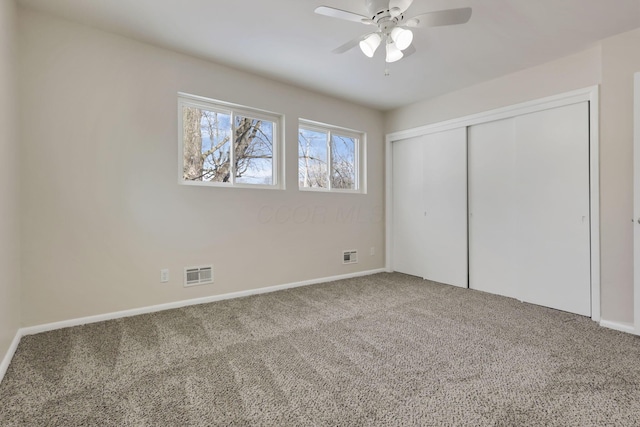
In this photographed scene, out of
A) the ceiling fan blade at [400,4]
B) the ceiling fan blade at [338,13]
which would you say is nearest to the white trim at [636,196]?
the ceiling fan blade at [400,4]

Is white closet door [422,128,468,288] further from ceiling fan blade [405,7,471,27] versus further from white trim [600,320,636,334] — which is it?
ceiling fan blade [405,7,471,27]

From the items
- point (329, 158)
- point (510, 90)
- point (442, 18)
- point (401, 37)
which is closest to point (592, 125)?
point (510, 90)

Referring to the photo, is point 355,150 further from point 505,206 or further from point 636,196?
point 636,196

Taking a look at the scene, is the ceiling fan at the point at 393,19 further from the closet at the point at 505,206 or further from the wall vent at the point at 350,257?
the wall vent at the point at 350,257

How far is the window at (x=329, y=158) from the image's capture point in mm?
4043

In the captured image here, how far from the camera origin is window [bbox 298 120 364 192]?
4.04 m

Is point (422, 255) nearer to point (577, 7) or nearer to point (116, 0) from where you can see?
point (577, 7)

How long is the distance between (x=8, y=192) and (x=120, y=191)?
2.42 ft

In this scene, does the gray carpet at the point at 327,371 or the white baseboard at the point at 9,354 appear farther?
the white baseboard at the point at 9,354

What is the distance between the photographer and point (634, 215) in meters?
2.43

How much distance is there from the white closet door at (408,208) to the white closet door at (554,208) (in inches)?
50.2

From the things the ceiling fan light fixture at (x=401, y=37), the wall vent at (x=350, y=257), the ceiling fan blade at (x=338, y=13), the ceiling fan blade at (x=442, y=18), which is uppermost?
the ceiling fan blade at (x=338, y=13)

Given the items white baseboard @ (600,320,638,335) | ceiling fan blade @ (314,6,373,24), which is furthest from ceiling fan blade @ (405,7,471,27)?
white baseboard @ (600,320,638,335)

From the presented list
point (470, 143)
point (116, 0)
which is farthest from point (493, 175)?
point (116, 0)
